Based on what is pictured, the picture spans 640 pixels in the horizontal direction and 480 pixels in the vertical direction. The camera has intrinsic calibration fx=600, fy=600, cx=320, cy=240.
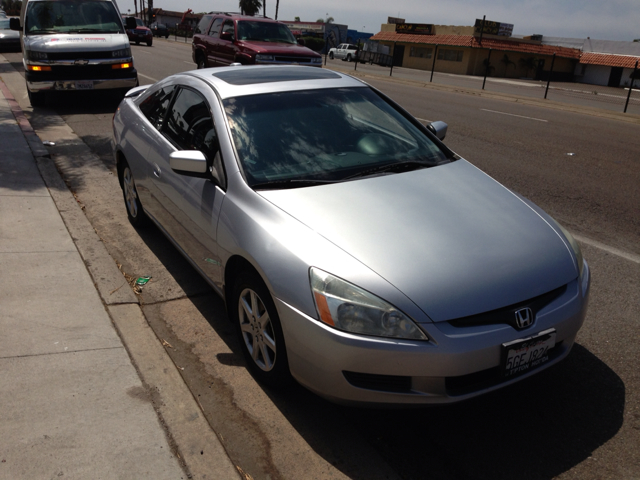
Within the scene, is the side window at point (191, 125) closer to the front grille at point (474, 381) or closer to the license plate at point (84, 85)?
the front grille at point (474, 381)

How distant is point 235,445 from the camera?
9.77ft

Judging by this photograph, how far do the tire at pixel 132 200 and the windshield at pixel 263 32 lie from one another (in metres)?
11.3

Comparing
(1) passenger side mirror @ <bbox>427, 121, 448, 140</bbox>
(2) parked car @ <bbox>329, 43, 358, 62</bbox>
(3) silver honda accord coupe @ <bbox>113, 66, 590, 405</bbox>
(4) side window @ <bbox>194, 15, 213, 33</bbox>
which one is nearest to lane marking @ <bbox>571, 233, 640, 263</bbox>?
(1) passenger side mirror @ <bbox>427, 121, 448, 140</bbox>

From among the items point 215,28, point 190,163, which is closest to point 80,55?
point 215,28

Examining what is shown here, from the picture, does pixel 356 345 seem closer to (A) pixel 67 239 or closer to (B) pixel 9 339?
(B) pixel 9 339

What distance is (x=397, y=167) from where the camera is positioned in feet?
12.8

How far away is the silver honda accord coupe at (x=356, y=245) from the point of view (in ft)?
8.88

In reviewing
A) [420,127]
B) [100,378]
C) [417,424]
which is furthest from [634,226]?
[100,378]

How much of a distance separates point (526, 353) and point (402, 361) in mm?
635

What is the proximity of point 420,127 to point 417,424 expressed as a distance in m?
2.32

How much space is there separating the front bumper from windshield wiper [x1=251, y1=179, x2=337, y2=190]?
824 millimetres

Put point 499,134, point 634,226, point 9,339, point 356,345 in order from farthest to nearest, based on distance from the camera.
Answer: point 499,134
point 634,226
point 9,339
point 356,345

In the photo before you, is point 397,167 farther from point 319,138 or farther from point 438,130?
point 438,130

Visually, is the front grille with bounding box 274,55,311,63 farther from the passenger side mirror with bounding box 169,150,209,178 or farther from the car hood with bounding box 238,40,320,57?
the passenger side mirror with bounding box 169,150,209,178
